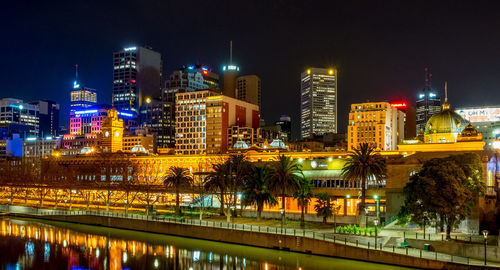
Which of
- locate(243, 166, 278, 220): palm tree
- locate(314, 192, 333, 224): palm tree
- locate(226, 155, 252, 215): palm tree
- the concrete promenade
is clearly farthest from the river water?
locate(226, 155, 252, 215): palm tree

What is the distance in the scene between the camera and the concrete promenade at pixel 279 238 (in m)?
51.8

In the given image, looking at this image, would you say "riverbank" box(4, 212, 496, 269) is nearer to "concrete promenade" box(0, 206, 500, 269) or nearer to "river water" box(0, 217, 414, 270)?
"concrete promenade" box(0, 206, 500, 269)

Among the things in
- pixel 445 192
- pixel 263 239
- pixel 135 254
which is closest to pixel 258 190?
pixel 263 239

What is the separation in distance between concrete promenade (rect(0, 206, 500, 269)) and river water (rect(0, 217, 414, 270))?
1.01 meters

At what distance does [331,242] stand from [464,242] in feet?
48.1

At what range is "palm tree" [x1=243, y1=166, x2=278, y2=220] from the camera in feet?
268

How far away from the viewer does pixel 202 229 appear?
74188mm

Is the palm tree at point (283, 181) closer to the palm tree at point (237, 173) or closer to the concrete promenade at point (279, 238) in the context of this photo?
the concrete promenade at point (279, 238)

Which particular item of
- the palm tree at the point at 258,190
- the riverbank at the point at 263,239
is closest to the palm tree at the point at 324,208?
the palm tree at the point at 258,190

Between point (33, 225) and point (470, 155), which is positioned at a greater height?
point (470, 155)

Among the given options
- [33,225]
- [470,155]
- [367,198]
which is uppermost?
[470,155]

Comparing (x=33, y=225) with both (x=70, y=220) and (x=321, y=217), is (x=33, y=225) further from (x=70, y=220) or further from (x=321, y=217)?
(x=321, y=217)

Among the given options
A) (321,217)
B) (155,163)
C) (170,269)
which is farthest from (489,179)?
(155,163)

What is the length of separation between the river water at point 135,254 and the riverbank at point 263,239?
0.89 meters
